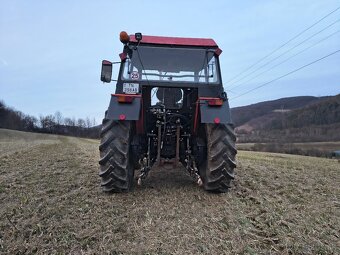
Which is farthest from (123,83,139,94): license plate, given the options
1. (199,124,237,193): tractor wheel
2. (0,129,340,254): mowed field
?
(0,129,340,254): mowed field

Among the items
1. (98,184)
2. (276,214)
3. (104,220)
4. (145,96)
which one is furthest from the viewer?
(98,184)

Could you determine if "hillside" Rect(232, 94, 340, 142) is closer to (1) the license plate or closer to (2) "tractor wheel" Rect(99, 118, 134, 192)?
(1) the license plate

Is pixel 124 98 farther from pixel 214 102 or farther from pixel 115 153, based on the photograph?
pixel 214 102

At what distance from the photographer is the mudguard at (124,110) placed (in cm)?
537

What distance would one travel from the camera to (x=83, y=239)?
3918 millimetres

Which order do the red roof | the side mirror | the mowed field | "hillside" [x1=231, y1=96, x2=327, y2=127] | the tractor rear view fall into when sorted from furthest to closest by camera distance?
"hillside" [x1=231, y1=96, x2=327, y2=127] → the red roof → the side mirror → the tractor rear view → the mowed field

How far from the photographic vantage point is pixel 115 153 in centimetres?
548

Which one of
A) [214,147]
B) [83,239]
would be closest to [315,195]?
[214,147]

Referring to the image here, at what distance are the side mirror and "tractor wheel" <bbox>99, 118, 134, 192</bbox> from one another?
0.68 meters

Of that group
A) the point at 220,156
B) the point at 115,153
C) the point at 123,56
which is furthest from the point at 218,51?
the point at 115,153

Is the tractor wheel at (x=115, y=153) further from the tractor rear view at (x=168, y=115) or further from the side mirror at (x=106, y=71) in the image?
the side mirror at (x=106, y=71)

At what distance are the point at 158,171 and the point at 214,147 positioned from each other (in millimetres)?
2764

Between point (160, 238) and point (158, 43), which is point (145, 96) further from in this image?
point (160, 238)

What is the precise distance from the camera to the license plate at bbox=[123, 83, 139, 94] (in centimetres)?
569
